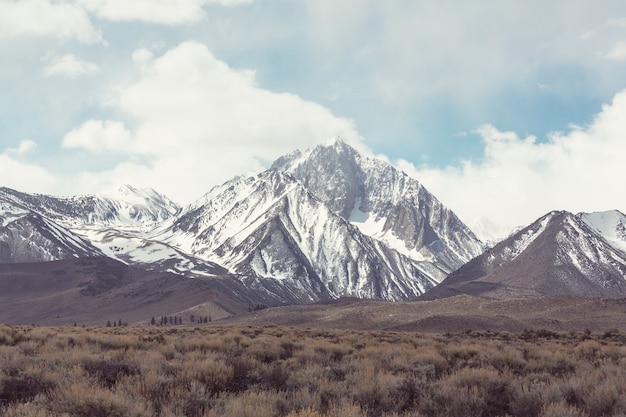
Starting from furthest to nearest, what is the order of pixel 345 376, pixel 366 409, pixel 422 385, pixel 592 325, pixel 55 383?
pixel 592 325, pixel 345 376, pixel 422 385, pixel 55 383, pixel 366 409

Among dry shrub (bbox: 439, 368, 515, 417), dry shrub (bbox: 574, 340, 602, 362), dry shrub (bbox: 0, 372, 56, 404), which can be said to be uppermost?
dry shrub (bbox: 0, 372, 56, 404)

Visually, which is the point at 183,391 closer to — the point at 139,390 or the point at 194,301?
the point at 139,390

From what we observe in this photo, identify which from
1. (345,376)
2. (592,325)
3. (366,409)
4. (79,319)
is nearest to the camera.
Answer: (366,409)

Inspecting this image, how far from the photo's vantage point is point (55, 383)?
37.6 feet

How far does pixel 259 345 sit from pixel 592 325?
83.6m

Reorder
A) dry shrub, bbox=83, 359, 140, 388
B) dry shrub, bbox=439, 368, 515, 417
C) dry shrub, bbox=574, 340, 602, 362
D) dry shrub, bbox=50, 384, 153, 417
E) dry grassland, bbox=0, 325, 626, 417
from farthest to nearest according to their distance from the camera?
1. dry shrub, bbox=574, 340, 602, 362
2. dry shrub, bbox=83, 359, 140, 388
3. dry shrub, bbox=439, 368, 515, 417
4. dry grassland, bbox=0, 325, 626, 417
5. dry shrub, bbox=50, 384, 153, 417

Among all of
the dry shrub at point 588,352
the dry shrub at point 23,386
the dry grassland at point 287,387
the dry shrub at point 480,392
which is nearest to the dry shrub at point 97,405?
the dry grassland at point 287,387

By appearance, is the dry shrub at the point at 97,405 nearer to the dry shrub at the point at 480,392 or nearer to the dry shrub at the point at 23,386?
the dry shrub at the point at 23,386

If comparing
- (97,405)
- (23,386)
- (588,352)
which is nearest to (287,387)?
(97,405)

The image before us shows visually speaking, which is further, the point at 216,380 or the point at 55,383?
the point at 216,380

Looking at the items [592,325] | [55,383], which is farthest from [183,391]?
[592,325]

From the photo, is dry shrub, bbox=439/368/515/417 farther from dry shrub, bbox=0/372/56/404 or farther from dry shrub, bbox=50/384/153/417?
dry shrub, bbox=0/372/56/404

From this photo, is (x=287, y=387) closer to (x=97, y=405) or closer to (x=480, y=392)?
(x=480, y=392)

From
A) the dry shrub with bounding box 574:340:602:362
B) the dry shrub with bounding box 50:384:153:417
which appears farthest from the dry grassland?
the dry shrub with bounding box 574:340:602:362
